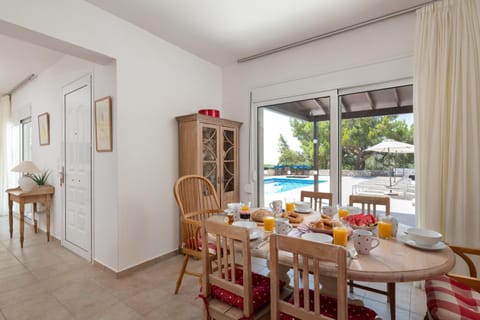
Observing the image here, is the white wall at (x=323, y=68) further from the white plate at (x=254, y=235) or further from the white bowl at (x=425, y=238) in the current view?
the white plate at (x=254, y=235)

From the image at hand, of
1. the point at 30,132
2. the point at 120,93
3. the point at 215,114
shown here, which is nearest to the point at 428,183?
the point at 215,114

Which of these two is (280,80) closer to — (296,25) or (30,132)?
(296,25)

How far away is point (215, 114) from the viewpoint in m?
3.22

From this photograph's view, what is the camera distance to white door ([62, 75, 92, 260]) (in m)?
2.87

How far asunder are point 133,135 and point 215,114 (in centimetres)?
109

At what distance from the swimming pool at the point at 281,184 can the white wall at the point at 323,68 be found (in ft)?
1.00

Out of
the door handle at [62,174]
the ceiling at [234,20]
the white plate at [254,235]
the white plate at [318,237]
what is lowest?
the white plate at [254,235]

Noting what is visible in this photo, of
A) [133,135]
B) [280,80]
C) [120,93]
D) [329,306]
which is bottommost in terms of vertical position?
[329,306]

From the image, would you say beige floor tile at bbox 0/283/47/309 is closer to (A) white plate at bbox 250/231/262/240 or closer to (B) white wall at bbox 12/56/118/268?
(B) white wall at bbox 12/56/118/268

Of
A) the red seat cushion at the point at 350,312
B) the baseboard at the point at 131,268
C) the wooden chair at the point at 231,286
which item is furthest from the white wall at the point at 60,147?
the red seat cushion at the point at 350,312

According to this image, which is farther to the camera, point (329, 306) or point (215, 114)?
point (215, 114)

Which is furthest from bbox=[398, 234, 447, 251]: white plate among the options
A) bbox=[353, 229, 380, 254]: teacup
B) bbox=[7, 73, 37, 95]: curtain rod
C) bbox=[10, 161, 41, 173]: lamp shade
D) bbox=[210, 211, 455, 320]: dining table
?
bbox=[7, 73, 37, 95]: curtain rod

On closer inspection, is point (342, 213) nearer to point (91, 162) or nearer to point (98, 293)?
point (98, 293)

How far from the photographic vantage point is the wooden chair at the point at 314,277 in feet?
3.10
